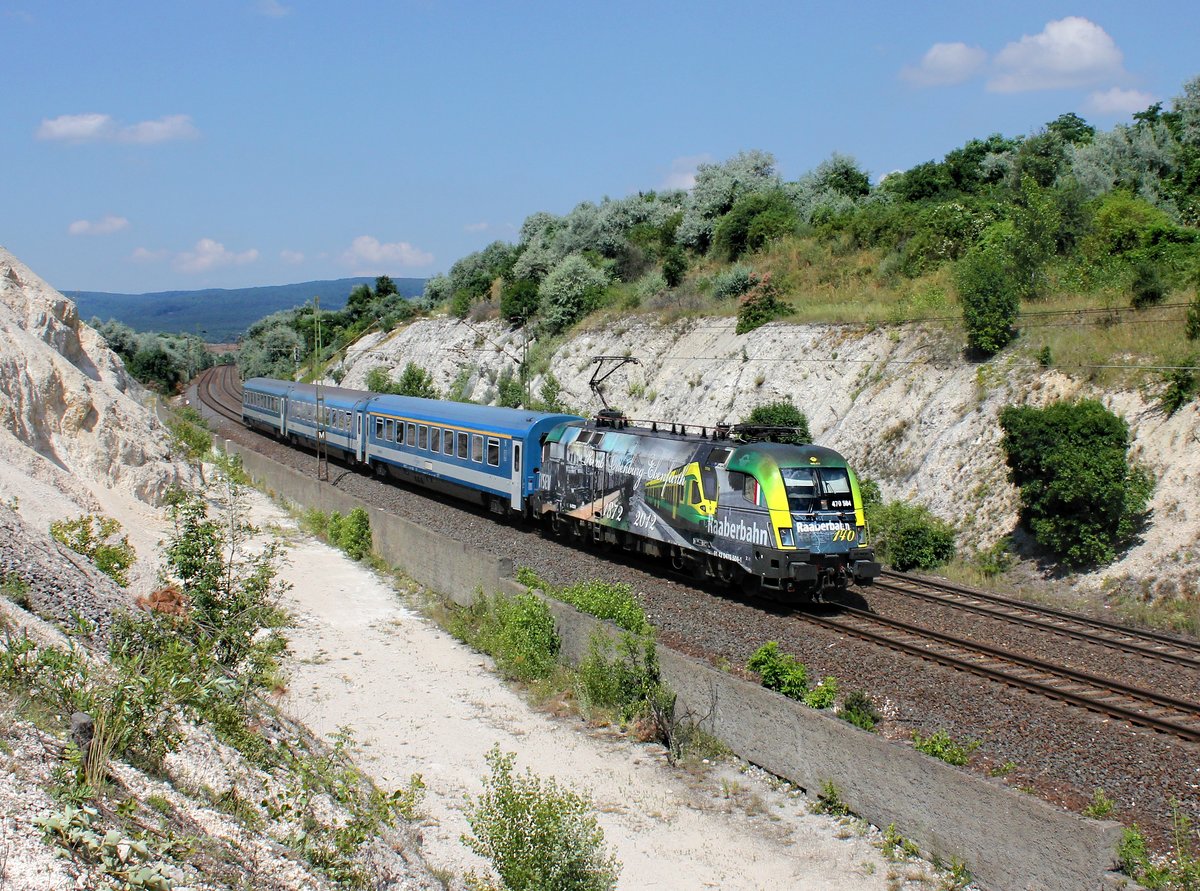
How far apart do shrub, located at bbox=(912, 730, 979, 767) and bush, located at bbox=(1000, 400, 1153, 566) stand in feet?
29.3

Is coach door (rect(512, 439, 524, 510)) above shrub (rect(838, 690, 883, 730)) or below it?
above

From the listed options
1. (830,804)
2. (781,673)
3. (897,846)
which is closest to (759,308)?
(781,673)

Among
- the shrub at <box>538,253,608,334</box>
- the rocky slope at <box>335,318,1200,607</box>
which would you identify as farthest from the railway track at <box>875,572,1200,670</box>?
the shrub at <box>538,253,608,334</box>

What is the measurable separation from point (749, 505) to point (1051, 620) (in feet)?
17.0

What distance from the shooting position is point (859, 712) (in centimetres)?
1128

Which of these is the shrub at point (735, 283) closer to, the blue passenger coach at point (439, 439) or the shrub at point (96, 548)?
the blue passenger coach at point (439, 439)

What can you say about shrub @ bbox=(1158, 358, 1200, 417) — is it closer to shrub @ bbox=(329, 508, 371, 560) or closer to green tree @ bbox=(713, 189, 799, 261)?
shrub @ bbox=(329, 508, 371, 560)

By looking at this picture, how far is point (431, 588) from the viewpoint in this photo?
2045 cm

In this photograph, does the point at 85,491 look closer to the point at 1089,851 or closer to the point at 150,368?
the point at 1089,851

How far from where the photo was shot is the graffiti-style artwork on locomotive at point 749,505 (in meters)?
16.2

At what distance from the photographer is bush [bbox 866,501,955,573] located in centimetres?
2055

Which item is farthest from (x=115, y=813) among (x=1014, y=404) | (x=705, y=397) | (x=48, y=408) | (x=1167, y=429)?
(x=705, y=397)

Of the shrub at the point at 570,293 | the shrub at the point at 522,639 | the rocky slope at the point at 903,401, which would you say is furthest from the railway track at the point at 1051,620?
the shrub at the point at 570,293

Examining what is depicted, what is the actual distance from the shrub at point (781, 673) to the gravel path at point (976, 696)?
0.85 metres
